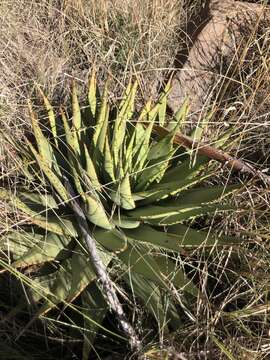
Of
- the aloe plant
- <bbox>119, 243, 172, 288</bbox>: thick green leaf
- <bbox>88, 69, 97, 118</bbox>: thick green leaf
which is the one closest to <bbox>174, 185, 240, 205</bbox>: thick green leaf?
the aloe plant

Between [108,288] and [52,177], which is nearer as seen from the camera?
[108,288]

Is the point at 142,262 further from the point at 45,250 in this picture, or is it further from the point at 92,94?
the point at 92,94

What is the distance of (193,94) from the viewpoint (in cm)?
244

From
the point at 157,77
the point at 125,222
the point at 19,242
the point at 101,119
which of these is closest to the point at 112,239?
the point at 125,222

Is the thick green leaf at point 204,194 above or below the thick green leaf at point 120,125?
below

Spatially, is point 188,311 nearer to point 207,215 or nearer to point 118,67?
point 207,215

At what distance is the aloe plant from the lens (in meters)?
1.76

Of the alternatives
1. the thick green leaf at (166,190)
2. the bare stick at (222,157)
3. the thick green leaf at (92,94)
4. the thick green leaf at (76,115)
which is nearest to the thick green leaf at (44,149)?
the thick green leaf at (76,115)

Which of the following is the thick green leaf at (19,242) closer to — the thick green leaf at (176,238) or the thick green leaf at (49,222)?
the thick green leaf at (49,222)

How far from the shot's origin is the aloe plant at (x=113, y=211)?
1764mm

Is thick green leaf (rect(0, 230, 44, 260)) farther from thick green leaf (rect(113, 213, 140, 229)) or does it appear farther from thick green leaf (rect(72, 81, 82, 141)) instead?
thick green leaf (rect(72, 81, 82, 141))

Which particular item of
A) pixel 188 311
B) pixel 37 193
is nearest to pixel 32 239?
pixel 37 193

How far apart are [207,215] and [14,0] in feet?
5.16

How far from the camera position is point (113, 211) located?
71.2 inches
